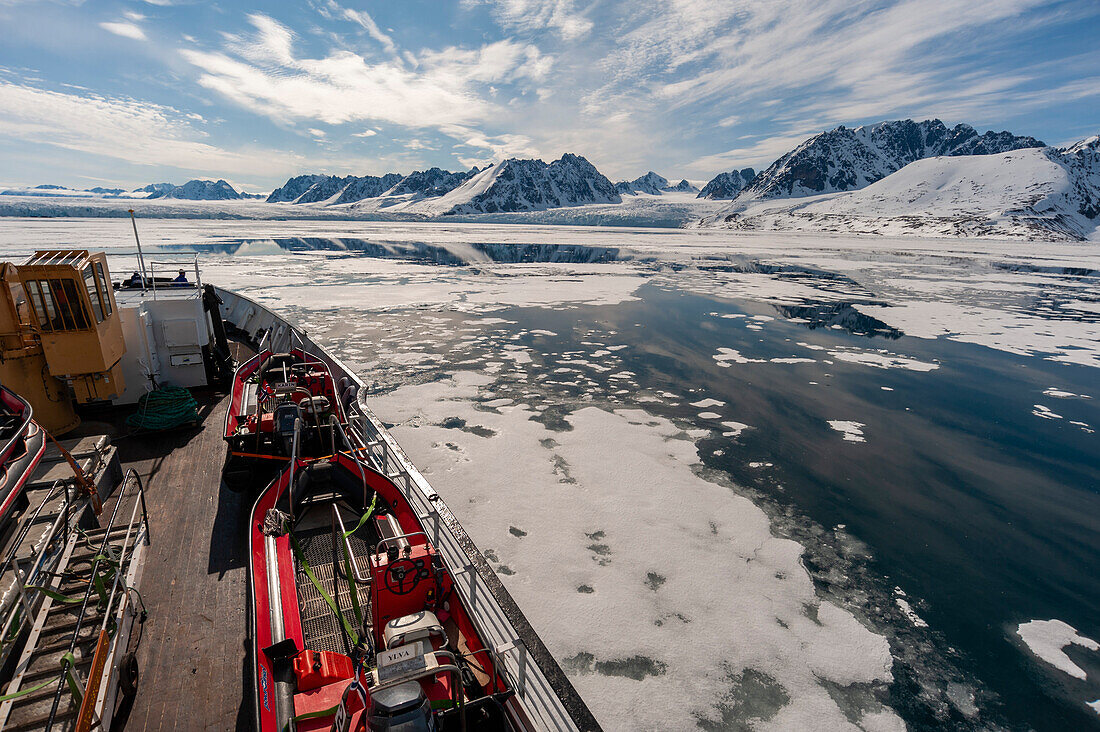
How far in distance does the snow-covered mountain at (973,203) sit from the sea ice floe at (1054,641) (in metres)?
117

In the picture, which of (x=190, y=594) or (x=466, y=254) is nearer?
(x=190, y=594)

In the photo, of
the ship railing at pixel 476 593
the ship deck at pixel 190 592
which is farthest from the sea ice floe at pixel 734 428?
the ship deck at pixel 190 592

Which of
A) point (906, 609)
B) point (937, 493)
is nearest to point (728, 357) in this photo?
point (937, 493)

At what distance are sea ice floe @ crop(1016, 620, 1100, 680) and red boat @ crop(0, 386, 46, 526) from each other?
10.5m

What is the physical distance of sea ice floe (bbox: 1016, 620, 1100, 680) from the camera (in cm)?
504

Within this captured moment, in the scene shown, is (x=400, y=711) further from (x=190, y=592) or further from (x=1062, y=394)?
(x=1062, y=394)

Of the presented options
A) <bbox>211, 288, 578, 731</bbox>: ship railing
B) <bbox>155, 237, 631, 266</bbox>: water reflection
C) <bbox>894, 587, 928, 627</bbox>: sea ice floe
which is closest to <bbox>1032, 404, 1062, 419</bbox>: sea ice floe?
<bbox>894, 587, 928, 627</bbox>: sea ice floe

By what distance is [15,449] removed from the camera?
472 centimetres

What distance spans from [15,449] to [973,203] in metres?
152

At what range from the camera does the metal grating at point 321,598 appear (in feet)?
14.1

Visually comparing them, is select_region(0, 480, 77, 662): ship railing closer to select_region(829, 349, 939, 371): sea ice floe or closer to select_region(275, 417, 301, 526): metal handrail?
select_region(275, 417, 301, 526): metal handrail

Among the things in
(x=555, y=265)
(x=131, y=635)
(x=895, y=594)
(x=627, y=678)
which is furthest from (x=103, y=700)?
(x=555, y=265)

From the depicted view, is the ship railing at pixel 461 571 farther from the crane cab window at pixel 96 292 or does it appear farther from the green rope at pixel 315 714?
the crane cab window at pixel 96 292

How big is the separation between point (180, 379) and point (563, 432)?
26.3 ft
